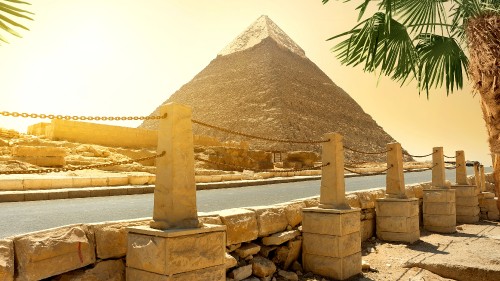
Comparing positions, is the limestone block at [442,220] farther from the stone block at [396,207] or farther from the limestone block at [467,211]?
the limestone block at [467,211]

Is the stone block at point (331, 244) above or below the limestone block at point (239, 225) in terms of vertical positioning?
below

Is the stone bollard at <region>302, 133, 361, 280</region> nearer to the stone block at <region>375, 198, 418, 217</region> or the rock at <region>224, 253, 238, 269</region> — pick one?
the rock at <region>224, 253, 238, 269</region>

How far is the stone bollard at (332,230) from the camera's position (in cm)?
478

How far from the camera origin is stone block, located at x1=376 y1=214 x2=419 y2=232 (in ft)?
22.5

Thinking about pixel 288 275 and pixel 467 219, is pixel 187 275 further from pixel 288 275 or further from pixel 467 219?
pixel 467 219

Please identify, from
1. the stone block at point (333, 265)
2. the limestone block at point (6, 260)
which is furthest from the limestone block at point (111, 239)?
the stone block at point (333, 265)

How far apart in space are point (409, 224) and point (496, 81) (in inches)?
142

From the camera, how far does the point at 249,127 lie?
284 feet

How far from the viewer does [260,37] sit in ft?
378

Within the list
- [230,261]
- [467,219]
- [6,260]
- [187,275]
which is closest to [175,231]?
[187,275]

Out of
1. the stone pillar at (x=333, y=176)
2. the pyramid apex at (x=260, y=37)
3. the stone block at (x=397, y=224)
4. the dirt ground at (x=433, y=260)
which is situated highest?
the pyramid apex at (x=260, y=37)

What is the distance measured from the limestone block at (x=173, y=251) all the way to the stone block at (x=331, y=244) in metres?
2.05

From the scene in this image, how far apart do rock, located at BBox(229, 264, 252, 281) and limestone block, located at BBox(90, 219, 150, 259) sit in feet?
4.05

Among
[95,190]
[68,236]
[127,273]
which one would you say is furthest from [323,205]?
[95,190]
